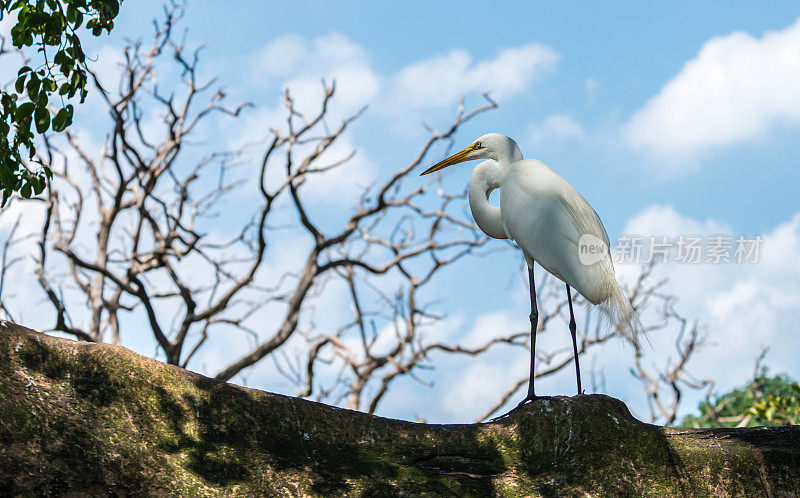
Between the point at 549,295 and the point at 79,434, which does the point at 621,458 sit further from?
the point at 549,295

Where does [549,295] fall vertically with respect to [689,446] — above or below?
above

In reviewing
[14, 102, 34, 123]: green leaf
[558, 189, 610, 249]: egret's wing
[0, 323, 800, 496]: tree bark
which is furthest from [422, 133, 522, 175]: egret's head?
[14, 102, 34, 123]: green leaf

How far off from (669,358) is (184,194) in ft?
26.4

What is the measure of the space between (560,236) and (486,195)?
2.80ft

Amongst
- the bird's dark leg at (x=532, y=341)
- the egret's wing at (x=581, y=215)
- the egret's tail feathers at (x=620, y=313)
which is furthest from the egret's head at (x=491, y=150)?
the egret's tail feathers at (x=620, y=313)

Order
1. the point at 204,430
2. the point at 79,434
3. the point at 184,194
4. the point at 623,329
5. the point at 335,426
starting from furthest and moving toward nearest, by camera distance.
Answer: the point at 184,194 → the point at 623,329 → the point at 335,426 → the point at 204,430 → the point at 79,434

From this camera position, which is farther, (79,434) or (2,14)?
(2,14)

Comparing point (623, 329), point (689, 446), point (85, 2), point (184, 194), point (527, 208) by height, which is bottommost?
point (689, 446)

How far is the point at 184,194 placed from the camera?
11594 mm

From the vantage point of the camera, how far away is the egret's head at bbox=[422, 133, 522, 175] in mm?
5699

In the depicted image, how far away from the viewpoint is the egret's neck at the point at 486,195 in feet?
18.6

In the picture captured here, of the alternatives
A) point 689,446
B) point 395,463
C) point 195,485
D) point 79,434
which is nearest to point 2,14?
point 79,434

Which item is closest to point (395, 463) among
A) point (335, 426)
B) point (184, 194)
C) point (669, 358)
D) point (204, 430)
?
point (335, 426)

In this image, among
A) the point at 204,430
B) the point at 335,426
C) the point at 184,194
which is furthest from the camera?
the point at 184,194
